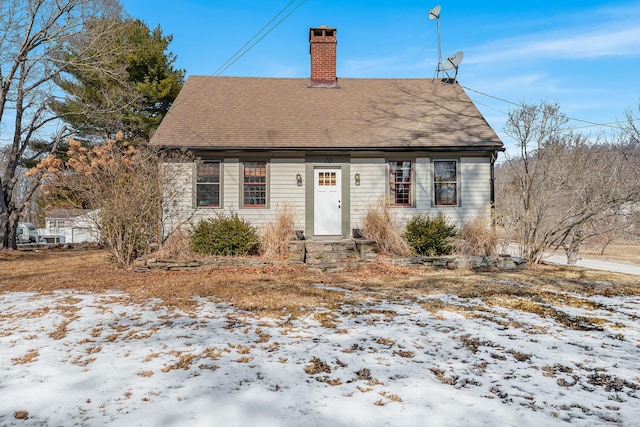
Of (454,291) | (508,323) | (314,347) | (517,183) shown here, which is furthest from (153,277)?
(517,183)

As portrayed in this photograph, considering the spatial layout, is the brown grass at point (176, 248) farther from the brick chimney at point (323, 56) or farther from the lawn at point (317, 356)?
the brick chimney at point (323, 56)

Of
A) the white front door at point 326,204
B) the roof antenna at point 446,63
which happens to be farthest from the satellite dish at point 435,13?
the white front door at point 326,204

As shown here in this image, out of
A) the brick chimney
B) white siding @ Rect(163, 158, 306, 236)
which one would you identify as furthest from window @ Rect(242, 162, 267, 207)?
the brick chimney

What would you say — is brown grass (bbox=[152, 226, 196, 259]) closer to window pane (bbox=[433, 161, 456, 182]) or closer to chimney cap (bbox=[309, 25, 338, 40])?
window pane (bbox=[433, 161, 456, 182])

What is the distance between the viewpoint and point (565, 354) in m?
3.39

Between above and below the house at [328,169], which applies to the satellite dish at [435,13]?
above

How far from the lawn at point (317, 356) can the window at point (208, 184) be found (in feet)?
16.6

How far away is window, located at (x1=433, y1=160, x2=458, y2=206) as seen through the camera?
37.3 ft

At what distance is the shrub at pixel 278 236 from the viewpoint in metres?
9.46

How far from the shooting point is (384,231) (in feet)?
32.6

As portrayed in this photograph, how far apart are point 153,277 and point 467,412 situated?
673 cm

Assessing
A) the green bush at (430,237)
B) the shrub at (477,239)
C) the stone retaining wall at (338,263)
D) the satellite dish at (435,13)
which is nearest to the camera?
the stone retaining wall at (338,263)

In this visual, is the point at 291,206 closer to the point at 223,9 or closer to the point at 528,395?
the point at 223,9

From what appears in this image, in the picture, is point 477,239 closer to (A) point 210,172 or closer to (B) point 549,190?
(B) point 549,190
